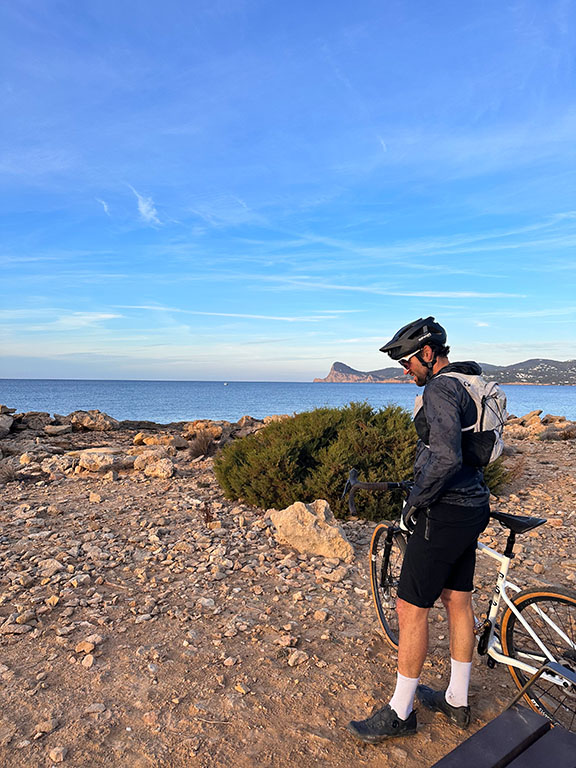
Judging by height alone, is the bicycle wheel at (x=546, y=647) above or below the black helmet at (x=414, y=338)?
below

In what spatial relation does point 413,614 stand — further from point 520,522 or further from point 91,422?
point 91,422

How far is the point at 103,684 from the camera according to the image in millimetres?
3574

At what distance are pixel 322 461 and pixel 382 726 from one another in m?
4.74

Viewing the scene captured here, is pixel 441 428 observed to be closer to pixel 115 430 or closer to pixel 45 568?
pixel 45 568

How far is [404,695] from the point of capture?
3082 mm

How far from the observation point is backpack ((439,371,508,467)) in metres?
2.97

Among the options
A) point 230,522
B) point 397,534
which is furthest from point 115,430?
point 397,534

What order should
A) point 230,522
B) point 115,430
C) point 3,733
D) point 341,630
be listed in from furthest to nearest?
point 115,430, point 230,522, point 341,630, point 3,733

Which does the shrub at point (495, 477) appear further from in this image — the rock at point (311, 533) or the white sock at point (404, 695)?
the white sock at point (404, 695)

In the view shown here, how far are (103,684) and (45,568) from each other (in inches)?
85.6

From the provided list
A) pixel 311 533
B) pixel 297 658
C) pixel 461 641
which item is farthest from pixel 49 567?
pixel 461 641

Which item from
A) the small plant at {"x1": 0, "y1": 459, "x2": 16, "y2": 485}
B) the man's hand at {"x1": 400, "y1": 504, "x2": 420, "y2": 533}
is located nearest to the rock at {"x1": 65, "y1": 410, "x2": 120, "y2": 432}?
the small plant at {"x1": 0, "y1": 459, "x2": 16, "y2": 485}

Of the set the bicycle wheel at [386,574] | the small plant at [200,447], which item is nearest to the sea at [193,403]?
the small plant at [200,447]

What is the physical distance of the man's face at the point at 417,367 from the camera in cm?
323
